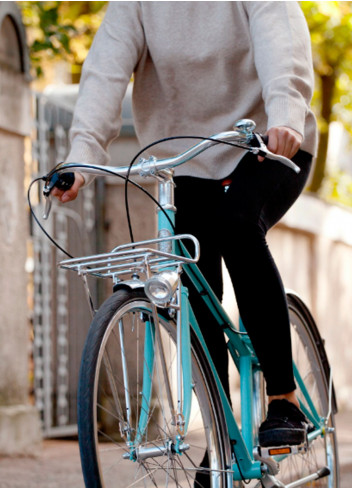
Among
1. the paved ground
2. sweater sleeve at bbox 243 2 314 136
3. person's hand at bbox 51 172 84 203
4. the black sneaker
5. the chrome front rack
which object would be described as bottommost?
the paved ground

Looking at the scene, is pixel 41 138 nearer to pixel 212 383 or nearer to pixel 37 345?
pixel 37 345

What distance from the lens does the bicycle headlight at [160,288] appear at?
2.66 metres

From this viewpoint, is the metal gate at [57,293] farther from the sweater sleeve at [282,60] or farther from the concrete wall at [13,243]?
the sweater sleeve at [282,60]

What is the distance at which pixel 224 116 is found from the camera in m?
3.37

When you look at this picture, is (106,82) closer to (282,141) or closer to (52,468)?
(282,141)

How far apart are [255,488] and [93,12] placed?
786 centimetres

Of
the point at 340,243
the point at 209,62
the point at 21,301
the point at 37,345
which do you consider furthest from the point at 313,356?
the point at 340,243

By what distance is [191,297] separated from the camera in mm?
3275

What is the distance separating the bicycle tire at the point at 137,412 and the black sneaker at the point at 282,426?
0.46 feet

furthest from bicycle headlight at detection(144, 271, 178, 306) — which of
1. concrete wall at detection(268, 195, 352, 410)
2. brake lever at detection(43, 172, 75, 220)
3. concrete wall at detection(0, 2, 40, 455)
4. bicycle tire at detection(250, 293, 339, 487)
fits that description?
concrete wall at detection(268, 195, 352, 410)

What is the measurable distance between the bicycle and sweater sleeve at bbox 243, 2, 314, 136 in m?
0.25

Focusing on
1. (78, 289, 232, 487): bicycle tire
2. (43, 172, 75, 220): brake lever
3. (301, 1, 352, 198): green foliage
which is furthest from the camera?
(301, 1, 352, 198): green foliage

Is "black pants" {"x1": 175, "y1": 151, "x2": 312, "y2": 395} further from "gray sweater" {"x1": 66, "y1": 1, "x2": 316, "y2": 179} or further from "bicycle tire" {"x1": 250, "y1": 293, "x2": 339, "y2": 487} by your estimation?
"bicycle tire" {"x1": 250, "y1": 293, "x2": 339, "y2": 487}

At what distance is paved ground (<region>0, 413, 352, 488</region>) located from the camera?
180 inches
